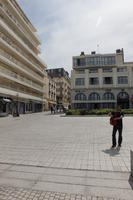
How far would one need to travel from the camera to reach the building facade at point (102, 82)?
55.4 m

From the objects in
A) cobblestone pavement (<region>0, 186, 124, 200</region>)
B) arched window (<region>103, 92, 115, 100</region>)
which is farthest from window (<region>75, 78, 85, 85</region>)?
cobblestone pavement (<region>0, 186, 124, 200</region>)

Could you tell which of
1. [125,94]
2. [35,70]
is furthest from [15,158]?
[125,94]

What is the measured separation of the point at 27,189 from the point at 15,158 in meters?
2.51

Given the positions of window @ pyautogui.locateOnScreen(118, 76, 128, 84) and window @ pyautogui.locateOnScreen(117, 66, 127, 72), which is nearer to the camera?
window @ pyautogui.locateOnScreen(118, 76, 128, 84)

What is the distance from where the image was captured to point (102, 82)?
56969 millimetres

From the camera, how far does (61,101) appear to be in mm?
91062

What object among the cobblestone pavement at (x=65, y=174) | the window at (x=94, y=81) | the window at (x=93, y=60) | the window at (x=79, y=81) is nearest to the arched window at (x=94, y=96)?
the window at (x=94, y=81)

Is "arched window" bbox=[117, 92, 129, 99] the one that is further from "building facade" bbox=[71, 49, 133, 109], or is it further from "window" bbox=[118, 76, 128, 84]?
"window" bbox=[118, 76, 128, 84]

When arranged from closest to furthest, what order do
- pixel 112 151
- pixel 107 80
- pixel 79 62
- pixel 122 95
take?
1. pixel 112 151
2. pixel 122 95
3. pixel 107 80
4. pixel 79 62

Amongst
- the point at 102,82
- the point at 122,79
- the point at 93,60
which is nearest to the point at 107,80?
the point at 102,82

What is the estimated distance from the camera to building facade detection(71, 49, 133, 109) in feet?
182

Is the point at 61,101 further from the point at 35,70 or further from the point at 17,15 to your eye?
the point at 17,15

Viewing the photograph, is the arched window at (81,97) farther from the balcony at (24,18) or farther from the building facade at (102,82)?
the balcony at (24,18)

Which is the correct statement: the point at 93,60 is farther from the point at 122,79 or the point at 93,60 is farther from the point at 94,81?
the point at 122,79
